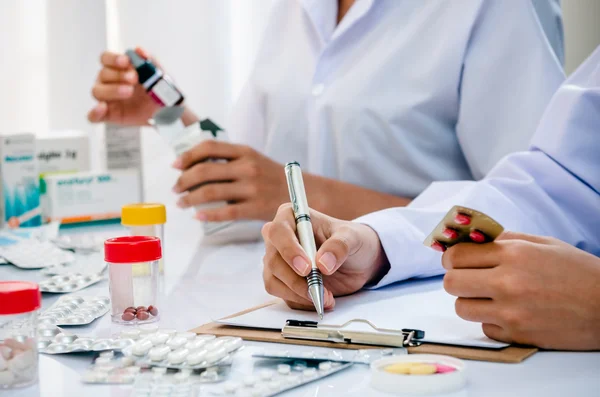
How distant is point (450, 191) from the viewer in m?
1.03

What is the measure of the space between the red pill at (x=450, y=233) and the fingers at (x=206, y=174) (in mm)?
592

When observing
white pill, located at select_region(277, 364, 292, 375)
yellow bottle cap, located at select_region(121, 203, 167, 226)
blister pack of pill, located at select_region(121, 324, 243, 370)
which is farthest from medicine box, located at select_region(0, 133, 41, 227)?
white pill, located at select_region(277, 364, 292, 375)

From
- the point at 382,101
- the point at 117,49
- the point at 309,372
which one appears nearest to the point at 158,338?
the point at 309,372

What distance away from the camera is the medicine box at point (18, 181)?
145cm

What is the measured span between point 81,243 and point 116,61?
393 mm

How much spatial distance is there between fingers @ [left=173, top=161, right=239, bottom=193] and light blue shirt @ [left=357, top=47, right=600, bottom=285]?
37 cm

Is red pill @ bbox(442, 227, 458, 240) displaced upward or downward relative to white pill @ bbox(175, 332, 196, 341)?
upward

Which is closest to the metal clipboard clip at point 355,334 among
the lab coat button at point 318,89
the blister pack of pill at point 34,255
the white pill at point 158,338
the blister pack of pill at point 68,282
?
the white pill at point 158,338

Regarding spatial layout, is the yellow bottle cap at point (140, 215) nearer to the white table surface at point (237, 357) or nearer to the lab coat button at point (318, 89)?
the white table surface at point (237, 357)

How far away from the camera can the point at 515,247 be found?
676mm

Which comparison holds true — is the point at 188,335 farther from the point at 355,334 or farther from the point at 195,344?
the point at 355,334

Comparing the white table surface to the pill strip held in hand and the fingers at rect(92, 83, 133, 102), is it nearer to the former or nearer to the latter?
the pill strip held in hand

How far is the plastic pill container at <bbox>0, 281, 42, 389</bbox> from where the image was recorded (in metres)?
0.59

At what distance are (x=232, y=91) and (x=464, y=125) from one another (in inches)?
36.1
